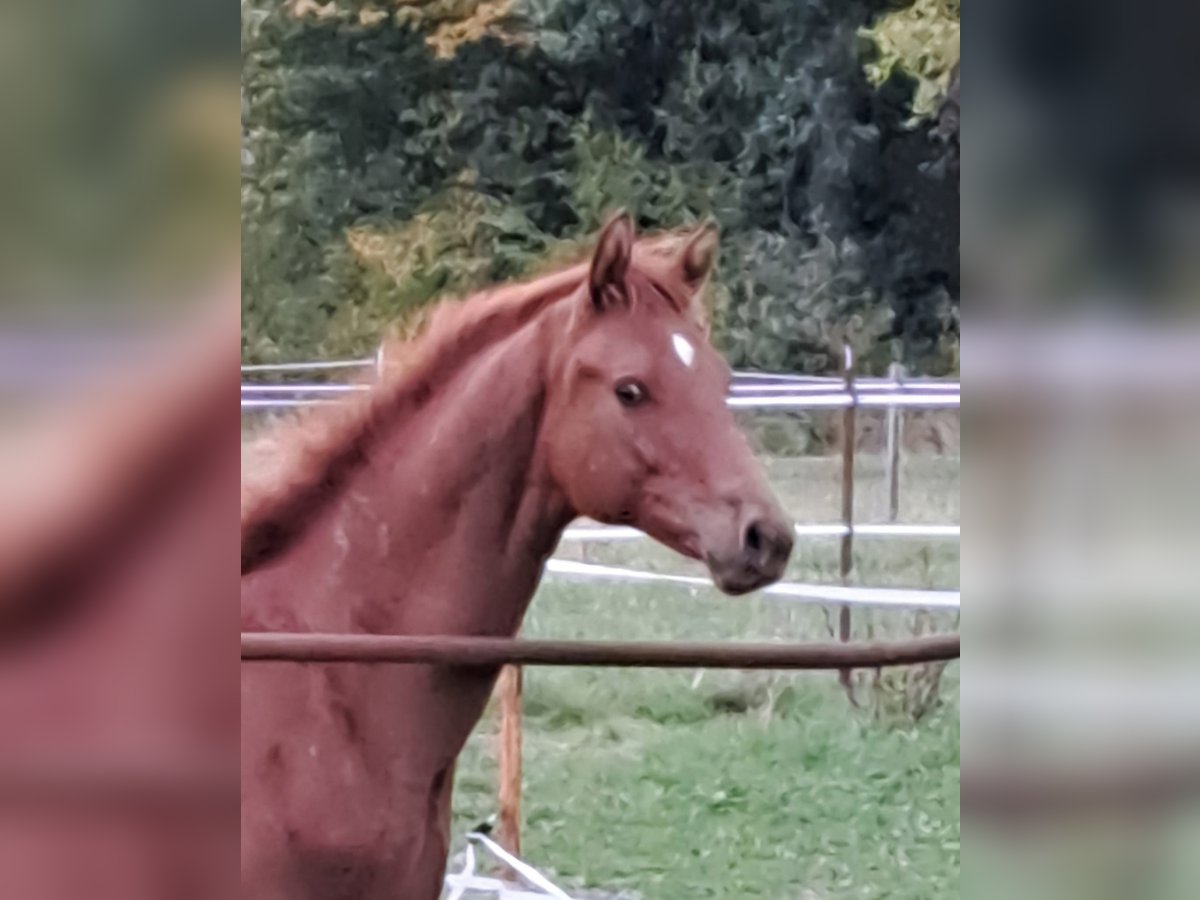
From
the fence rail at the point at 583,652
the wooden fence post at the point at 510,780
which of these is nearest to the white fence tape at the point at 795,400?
the fence rail at the point at 583,652

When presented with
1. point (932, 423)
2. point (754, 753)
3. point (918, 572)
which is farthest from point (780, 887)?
point (932, 423)

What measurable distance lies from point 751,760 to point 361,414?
1.77 feet

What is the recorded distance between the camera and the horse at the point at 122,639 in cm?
81

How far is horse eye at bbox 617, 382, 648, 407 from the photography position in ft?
3.76

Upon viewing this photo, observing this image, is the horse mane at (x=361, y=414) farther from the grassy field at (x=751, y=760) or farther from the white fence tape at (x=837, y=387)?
the grassy field at (x=751, y=760)

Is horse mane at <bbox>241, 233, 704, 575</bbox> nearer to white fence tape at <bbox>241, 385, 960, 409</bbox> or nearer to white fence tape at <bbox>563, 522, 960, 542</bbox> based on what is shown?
white fence tape at <bbox>241, 385, 960, 409</bbox>

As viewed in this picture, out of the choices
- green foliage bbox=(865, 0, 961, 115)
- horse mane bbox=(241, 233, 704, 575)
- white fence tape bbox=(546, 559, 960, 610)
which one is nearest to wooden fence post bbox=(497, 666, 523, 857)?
white fence tape bbox=(546, 559, 960, 610)

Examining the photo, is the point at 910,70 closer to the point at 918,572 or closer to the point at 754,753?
the point at 918,572

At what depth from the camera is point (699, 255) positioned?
116 cm

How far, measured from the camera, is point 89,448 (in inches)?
32.8

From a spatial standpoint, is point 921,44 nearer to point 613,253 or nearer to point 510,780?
point 613,253

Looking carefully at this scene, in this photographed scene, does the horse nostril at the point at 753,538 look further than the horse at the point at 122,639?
Yes

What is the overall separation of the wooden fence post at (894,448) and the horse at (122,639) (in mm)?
649

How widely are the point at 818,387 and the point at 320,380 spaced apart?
50 centimetres
